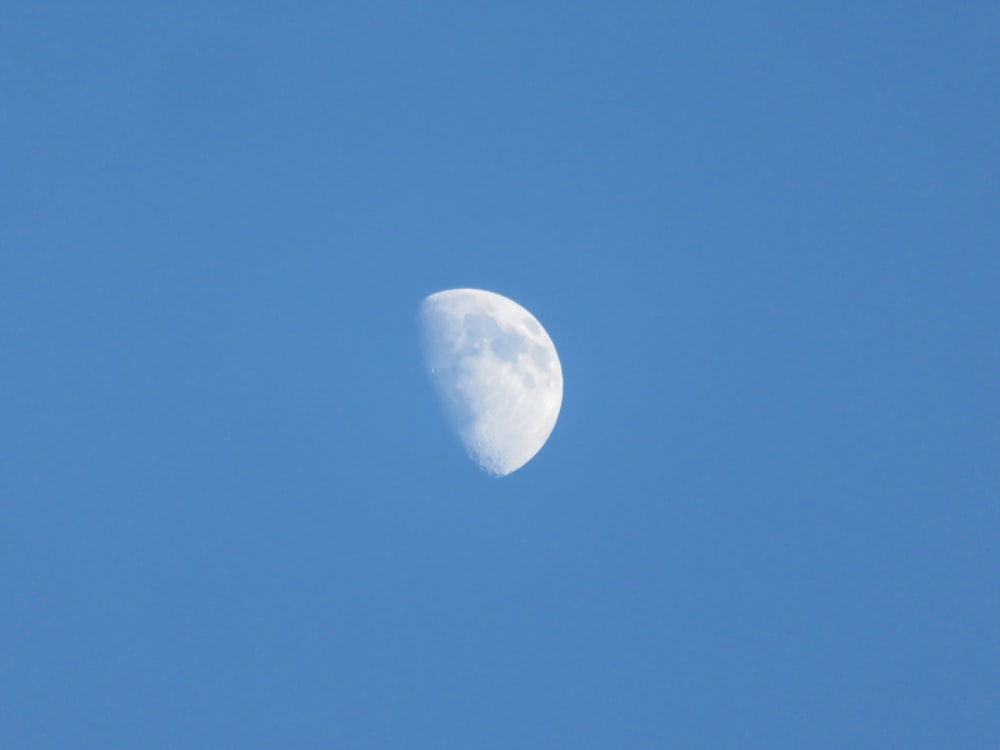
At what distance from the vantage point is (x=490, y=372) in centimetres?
765

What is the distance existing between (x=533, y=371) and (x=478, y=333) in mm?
626

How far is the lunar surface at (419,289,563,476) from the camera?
25.0ft

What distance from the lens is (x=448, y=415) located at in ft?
25.1

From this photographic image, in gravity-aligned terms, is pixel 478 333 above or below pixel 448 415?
above

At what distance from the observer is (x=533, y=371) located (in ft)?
26.1

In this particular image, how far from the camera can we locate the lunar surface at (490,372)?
7.63 m

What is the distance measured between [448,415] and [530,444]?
918 millimetres

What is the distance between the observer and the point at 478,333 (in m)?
7.73

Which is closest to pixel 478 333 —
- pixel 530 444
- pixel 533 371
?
pixel 533 371

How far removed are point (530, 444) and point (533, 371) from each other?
70cm

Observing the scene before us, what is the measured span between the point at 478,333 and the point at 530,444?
117cm

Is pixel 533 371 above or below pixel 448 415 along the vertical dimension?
above

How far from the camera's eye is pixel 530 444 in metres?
8.13

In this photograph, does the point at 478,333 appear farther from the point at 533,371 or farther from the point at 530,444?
the point at 530,444
